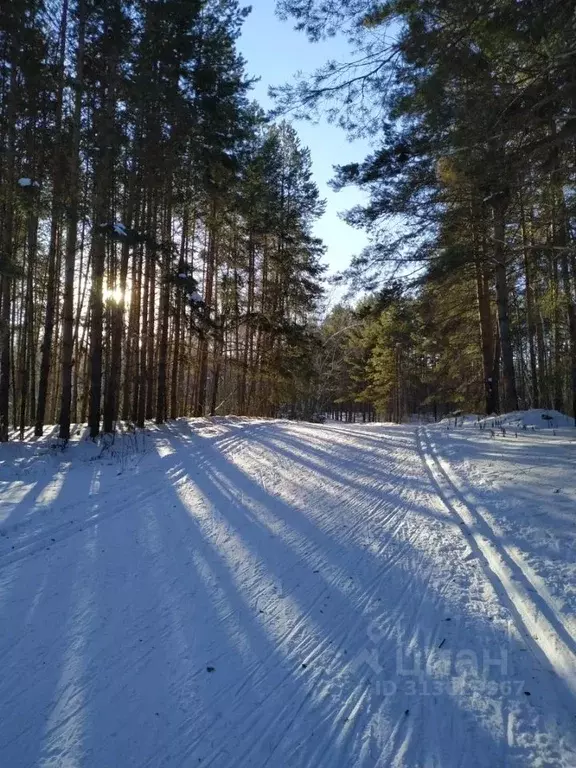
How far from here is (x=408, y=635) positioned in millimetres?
3260

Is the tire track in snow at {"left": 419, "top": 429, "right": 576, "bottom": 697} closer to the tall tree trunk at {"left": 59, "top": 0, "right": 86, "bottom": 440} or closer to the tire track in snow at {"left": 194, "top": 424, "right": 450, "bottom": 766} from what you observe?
the tire track in snow at {"left": 194, "top": 424, "right": 450, "bottom": 766}

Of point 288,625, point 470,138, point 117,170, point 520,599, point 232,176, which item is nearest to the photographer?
point 288,625

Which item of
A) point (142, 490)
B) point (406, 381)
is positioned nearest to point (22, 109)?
point (142, 490)

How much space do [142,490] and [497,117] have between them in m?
7.17

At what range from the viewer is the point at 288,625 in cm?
341

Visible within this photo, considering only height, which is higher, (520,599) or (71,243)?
(71,243)

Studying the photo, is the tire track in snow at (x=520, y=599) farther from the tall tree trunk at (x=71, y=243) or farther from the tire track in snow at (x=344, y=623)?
the tall tree trunk at (x=71, y=243)

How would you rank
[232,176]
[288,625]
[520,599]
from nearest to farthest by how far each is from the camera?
[288,625]
[520,599]
[232,176]

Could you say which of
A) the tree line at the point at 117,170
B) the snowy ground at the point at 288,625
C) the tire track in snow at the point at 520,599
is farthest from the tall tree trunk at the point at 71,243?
the tire track in snow at the point at 520,599

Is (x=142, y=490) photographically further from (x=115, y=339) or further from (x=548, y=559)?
(x=115, y=339)

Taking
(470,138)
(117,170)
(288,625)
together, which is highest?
(117,170)

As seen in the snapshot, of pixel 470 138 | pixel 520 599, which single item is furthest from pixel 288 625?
pixel 470 138

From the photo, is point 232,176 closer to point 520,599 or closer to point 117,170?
point 117,170

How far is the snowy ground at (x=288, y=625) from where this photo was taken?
2.39m
